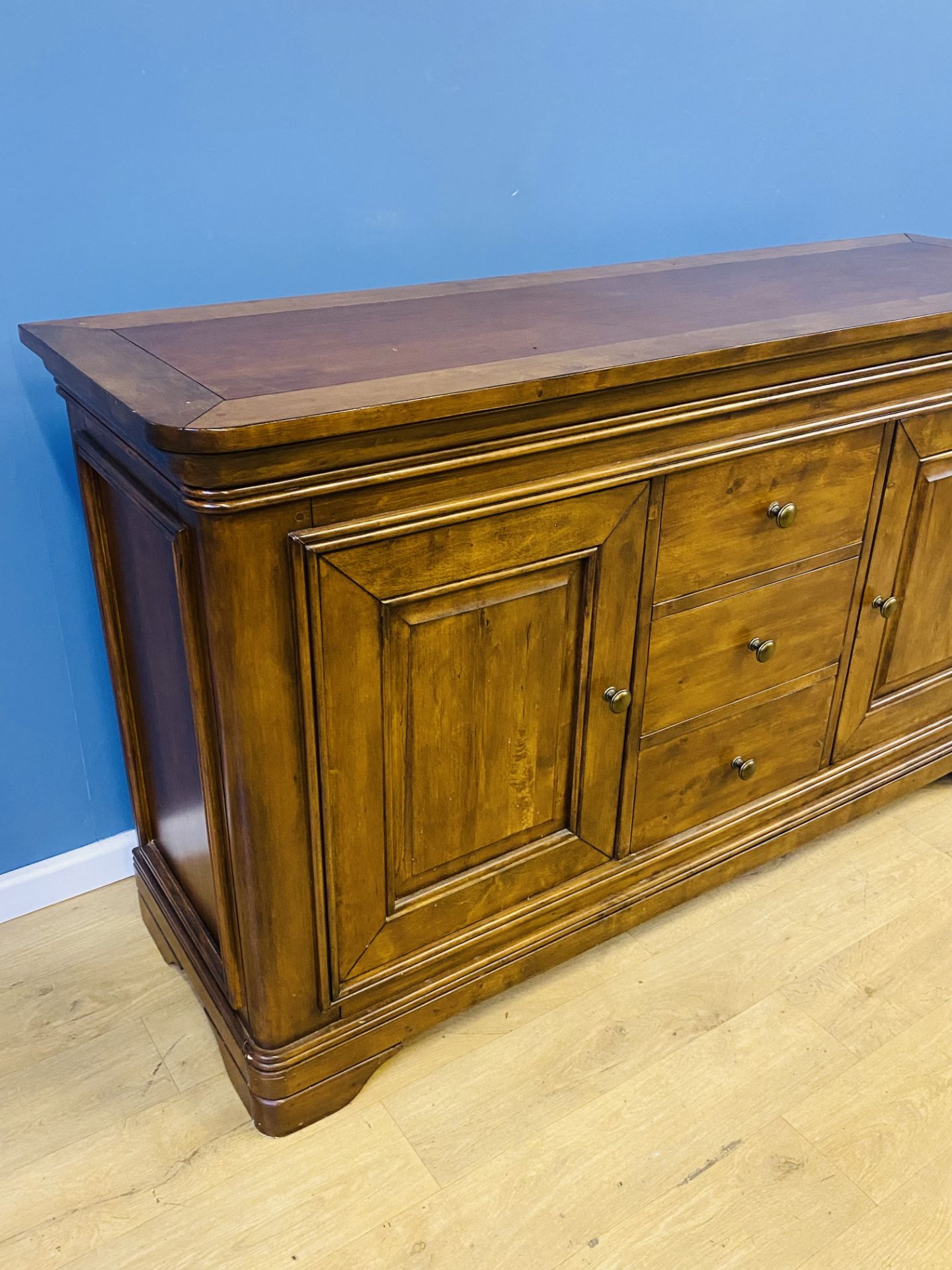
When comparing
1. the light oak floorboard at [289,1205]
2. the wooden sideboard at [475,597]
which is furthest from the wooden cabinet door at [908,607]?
the light oak floorboard at [289,1205]

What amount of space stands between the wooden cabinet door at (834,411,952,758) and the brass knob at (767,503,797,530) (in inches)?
8.4

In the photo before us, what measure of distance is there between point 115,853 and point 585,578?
872 mm

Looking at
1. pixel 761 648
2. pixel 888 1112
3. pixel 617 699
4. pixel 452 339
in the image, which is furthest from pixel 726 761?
pixel 452 339

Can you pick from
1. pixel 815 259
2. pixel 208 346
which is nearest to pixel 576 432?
pixel 208 346

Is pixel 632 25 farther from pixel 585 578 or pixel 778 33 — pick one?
pixel 585 578

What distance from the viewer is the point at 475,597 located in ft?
3.65

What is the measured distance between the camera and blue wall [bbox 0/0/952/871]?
48.8 inches

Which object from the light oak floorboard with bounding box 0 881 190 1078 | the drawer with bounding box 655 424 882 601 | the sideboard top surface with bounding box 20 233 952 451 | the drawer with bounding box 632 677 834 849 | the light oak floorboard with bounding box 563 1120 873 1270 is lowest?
the light oak floorboard with bounding box 0 881 190 1078

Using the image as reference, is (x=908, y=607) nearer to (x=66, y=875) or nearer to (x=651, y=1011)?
(x=651, y=1011)

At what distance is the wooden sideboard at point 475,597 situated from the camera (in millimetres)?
992

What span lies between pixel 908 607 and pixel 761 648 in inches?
13.2

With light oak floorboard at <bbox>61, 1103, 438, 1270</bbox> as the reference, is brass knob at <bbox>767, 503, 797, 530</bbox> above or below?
above

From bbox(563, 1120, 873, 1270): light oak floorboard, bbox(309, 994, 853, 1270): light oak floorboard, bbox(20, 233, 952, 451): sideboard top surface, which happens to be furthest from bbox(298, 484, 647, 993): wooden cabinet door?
bbox(563, 1120, 873, 1270): light oak floorboard

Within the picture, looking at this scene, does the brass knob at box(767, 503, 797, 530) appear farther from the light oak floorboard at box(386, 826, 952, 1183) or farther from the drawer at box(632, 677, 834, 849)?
the light oak floorboard at box(386, 826, 952, 1183)
